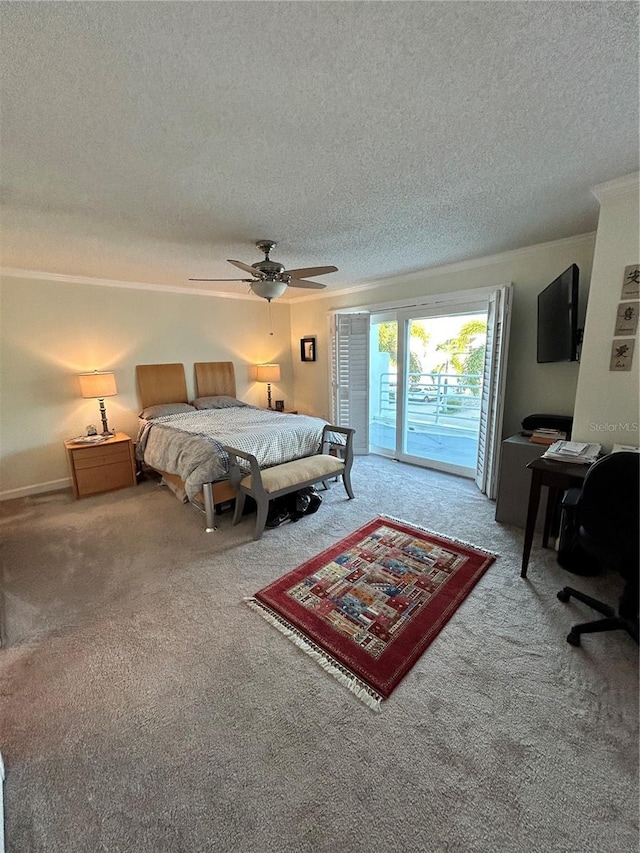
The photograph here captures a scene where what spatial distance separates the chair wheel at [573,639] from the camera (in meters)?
1.72

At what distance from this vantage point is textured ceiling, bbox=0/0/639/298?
1021 millimetres

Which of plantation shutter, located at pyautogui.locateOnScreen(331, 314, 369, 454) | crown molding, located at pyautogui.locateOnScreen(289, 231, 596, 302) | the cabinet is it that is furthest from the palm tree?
the cabinet

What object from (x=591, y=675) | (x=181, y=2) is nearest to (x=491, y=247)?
(x=181, y=2)

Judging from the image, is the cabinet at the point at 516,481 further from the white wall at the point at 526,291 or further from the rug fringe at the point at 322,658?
the rug fringe at the point at 322,658

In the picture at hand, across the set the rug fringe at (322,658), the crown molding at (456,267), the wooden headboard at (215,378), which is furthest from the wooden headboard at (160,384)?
the rug fringe at (322,658)

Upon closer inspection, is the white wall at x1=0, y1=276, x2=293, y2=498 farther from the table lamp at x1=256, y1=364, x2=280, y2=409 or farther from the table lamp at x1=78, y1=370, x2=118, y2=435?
the table lamp at x1=256, y1=364, x2=280, y2=409

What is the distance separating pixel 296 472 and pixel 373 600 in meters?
1.28

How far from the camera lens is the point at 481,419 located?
3.69 m

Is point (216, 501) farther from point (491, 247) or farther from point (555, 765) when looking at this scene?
point (491, 247)

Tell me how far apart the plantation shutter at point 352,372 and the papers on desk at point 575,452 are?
2.79m

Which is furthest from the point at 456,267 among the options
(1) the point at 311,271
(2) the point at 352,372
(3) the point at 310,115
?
(3) the point at 310,115

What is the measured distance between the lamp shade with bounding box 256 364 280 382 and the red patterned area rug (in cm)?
325

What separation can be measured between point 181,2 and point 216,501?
2.85 m

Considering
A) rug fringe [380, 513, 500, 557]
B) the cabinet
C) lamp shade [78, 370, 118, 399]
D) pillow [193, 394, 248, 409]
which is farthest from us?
pillow [193, 394, 248, 409]
